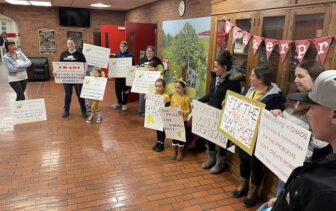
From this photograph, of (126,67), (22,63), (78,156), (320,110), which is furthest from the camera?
(126,67)

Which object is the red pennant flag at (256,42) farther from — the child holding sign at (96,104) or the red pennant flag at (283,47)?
the child holding sign at (96,104)

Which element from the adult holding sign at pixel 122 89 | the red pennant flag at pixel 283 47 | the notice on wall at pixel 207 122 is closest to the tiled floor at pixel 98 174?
the notice on wall at pixel 207 122

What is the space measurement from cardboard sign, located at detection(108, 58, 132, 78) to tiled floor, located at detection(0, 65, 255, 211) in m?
1.19

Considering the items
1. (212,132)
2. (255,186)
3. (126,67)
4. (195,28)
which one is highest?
(195,28)

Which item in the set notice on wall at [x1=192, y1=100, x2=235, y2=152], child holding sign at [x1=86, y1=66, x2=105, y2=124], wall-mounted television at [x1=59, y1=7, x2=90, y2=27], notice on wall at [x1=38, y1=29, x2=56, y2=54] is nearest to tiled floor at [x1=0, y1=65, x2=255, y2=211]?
child holding sign at [x1=86, y1=66, x2=105, y2=124]

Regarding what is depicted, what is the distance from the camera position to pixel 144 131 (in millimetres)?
4348

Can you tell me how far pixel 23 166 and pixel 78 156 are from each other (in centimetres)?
64

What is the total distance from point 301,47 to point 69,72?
371cm

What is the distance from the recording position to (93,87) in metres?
4.38

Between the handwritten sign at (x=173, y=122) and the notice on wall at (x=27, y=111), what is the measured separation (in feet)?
6.76

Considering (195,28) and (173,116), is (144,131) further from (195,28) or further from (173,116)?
(195,28)

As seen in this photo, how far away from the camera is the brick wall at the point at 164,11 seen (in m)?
4.59

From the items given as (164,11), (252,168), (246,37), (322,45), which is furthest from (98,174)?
(164,11)

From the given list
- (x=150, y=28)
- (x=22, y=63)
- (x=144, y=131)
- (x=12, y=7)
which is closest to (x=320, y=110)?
(x=144, y=131)
